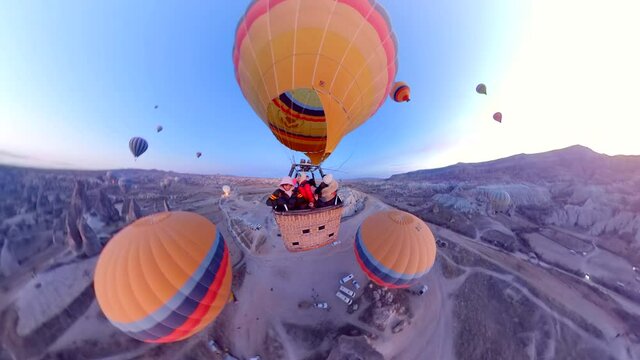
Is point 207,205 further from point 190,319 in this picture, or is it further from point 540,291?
point 540,291

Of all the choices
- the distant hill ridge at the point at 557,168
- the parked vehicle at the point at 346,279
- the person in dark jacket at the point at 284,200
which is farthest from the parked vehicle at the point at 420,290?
the distant hill ridge at the point at 557,168

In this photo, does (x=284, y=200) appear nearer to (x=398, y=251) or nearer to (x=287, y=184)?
(x=287, y=184)

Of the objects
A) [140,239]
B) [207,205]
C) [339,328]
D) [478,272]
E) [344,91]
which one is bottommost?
[339,328]

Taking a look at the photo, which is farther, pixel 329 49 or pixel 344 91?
pixel 344 91

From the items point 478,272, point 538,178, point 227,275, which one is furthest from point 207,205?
point 538,178

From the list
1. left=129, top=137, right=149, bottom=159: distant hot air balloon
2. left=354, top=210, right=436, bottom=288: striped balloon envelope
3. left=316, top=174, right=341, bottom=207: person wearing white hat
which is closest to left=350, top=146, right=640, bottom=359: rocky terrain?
left=354, top=210, right=436, bottom=288: striped balloon envelope

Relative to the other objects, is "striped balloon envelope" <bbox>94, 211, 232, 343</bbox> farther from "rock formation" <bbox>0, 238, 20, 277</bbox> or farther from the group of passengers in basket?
"rock formation" <bbox>0, 238, 20, 277</bbox>

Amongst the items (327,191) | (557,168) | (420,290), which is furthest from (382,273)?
(557,168)
